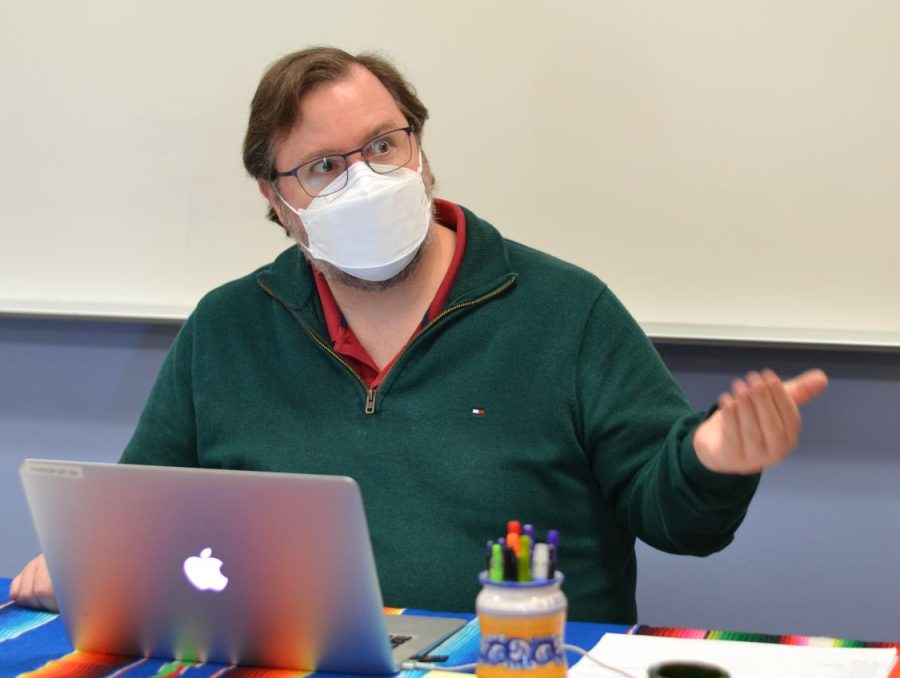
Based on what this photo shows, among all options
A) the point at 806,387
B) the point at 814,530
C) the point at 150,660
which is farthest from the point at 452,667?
the point at 814,530

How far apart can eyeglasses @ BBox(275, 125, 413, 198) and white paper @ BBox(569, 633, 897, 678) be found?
74 cm

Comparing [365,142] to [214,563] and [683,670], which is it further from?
[683,670]

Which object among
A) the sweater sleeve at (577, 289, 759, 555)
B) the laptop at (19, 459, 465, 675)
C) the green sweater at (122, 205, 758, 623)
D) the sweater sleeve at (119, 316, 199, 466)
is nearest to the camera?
the laptop at (19, 459, 465, 675)

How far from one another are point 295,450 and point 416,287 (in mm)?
287

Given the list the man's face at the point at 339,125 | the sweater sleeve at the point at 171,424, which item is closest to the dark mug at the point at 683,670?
the man's face at the point at 339,125

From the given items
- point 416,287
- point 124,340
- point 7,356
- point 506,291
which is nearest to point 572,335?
point 506,291

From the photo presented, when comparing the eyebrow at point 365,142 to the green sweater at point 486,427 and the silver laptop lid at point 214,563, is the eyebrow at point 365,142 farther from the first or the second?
the silver laptop lid at point 214,563

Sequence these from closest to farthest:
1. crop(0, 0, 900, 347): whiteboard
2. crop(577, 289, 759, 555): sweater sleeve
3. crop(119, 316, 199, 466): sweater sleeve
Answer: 1. crop(577, 289, 759, 555): sweater sleeve
2. crop(119, 316, 199, 466): sweater sleeve
3. crop(0, 0, 900, 347): whiteboard

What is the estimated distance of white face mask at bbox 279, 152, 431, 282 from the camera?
153cm

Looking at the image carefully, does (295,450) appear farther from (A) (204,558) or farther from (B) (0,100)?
(B) (0,100)

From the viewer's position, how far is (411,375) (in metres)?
1.50

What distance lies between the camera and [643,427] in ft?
4.61

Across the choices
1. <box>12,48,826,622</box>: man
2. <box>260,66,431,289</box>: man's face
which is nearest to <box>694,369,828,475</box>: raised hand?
<box>12,48,826,622</box>: man

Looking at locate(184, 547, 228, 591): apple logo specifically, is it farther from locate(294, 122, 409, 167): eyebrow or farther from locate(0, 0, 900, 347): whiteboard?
locate(0, 0, 900, 347): whiteboard
